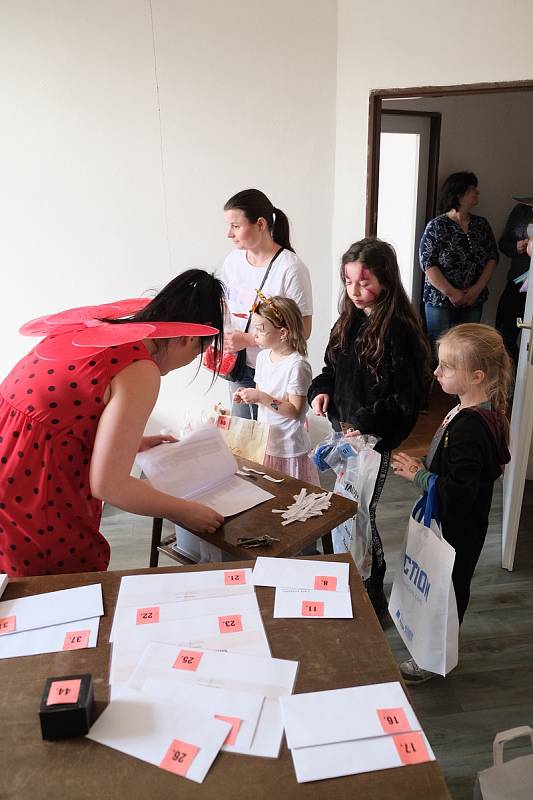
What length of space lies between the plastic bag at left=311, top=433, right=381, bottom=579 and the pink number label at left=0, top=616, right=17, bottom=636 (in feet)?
3.51

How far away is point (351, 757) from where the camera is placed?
2.81ft

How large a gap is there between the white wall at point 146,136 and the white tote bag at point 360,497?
1687 millimetres

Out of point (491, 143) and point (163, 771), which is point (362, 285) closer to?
point (163, 771)

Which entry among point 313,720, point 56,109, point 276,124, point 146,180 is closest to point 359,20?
point 276,124

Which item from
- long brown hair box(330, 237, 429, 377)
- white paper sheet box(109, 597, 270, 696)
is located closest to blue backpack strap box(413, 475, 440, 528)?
long brown hair box(330, 237, 429, 377)

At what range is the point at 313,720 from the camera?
916 millimetres

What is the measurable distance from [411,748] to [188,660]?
0.36m

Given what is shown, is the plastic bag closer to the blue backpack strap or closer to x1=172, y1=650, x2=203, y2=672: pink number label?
the blue backpack strap

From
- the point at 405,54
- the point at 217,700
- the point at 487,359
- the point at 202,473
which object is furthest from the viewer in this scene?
the point at 405,54

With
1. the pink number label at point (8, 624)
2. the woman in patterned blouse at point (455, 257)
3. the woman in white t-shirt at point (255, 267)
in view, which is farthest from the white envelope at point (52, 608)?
the woman in patterned blouse at point (455, 257)

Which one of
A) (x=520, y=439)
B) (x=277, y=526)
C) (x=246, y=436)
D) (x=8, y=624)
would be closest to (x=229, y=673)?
(x=8, y=624)

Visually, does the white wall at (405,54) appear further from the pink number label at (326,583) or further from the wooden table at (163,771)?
the wooden table at (163,771)

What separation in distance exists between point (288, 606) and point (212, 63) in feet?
9.04

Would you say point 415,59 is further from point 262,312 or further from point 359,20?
point 262,312
